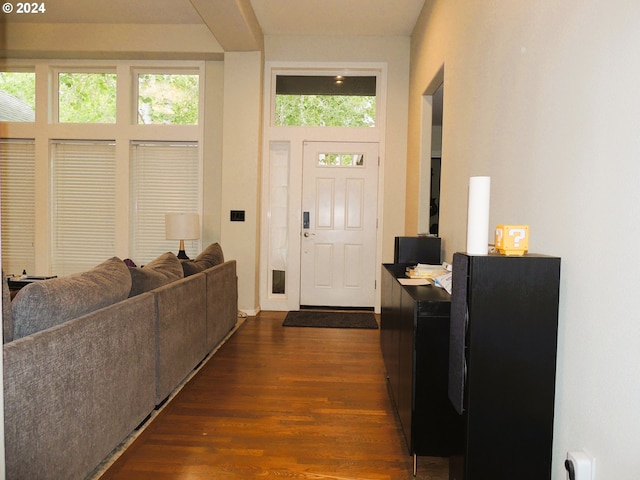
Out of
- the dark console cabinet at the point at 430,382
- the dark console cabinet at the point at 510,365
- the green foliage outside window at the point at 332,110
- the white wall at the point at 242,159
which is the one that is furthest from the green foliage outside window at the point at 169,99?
the dark console cabinet at the point at 510,365

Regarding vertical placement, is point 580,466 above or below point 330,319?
above

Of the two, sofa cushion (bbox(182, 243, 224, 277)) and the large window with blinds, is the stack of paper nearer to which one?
sofa cushion (bbox(182, 243, 224, 277))

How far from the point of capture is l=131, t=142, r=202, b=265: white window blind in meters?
5.36

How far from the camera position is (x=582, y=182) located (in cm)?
136

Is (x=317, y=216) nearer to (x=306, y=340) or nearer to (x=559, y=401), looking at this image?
(x=306, y=340)

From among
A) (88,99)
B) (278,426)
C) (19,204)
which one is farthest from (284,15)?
(278,426)

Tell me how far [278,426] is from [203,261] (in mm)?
1674

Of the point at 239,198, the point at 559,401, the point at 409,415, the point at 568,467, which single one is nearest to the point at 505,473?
the point at 568,467

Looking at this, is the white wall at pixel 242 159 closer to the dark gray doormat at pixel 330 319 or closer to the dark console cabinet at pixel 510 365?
the dark gray doormat at pixel 330 319

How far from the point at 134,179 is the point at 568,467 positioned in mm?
5296

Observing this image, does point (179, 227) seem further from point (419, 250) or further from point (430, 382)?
point (430, 382)

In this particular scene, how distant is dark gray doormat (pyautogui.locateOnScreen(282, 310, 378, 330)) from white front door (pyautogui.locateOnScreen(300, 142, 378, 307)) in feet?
0.91

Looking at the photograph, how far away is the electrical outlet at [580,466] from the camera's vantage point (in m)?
1.27

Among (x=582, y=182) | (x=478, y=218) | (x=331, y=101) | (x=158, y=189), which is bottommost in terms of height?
(x=478, y=218)
